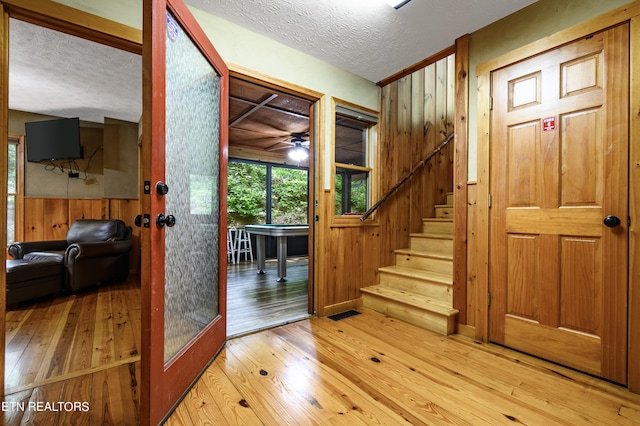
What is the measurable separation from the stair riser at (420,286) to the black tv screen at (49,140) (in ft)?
16.7

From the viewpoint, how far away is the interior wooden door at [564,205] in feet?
5.46

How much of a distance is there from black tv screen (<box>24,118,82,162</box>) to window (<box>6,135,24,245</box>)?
6.8 inches

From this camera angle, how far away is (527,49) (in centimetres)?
200

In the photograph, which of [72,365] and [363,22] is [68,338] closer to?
[72,365]

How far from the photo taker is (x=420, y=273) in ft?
9.41

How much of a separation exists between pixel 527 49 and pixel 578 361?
7.02 feet

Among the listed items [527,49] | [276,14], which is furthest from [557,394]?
[276,14]

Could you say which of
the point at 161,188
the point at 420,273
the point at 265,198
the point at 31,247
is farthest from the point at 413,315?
the point at 31,247

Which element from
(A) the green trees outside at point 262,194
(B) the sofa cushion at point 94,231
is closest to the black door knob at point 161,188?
(B) the sofa cushion at point 94,231

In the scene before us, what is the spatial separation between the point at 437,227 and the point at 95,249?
4299 millimetres

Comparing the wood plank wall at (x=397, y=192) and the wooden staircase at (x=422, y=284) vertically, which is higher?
the wood plank wall at (x=397, y=192)

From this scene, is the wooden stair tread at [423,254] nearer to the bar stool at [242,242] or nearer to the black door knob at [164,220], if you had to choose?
the black door knob at [164,220]

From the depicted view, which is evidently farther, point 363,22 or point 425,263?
point 425,263

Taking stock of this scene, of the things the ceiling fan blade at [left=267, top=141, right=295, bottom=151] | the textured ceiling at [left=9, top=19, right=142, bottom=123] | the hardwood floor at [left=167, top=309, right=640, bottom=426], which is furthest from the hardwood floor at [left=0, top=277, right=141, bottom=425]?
the ceiling fan blade at [left=267, top=141, right=295, bottom=151]
